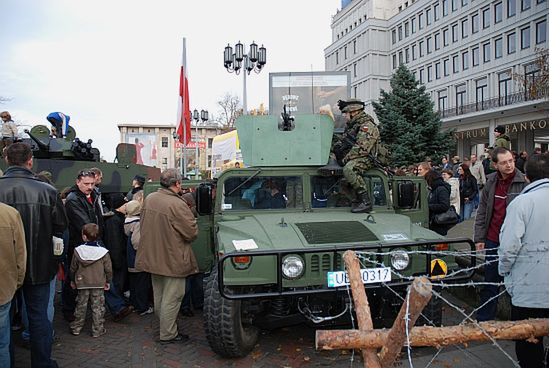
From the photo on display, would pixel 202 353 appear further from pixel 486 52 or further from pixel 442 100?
pixel 442 100

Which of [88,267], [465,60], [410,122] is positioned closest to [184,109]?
[88,267]

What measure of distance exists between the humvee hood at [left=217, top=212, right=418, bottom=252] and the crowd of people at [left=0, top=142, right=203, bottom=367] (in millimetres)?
637

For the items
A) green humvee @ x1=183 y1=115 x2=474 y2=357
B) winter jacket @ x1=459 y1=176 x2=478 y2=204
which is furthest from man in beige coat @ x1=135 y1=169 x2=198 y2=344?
winter jacket @ x1=459 y1=176 x2=478 y2=204

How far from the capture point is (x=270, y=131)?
6.10m

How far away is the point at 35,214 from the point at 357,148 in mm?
3516

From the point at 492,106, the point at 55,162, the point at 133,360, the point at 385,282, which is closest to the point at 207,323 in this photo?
the point at 133,360

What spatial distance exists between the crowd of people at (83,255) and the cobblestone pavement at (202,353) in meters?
0.21

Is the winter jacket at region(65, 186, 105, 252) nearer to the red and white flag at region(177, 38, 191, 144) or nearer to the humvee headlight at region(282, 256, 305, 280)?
the humvee headlight at region(282, 256, 305, 280)

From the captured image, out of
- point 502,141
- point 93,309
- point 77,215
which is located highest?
point 502,141

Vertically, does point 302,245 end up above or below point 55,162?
below

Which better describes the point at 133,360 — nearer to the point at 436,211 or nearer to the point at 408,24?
the point at 436,211

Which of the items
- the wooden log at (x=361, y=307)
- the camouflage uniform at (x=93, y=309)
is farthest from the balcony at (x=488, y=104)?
the wooden log at (x=361, y=307)

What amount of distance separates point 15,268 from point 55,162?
23.7 ft

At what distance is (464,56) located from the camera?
145 feet
